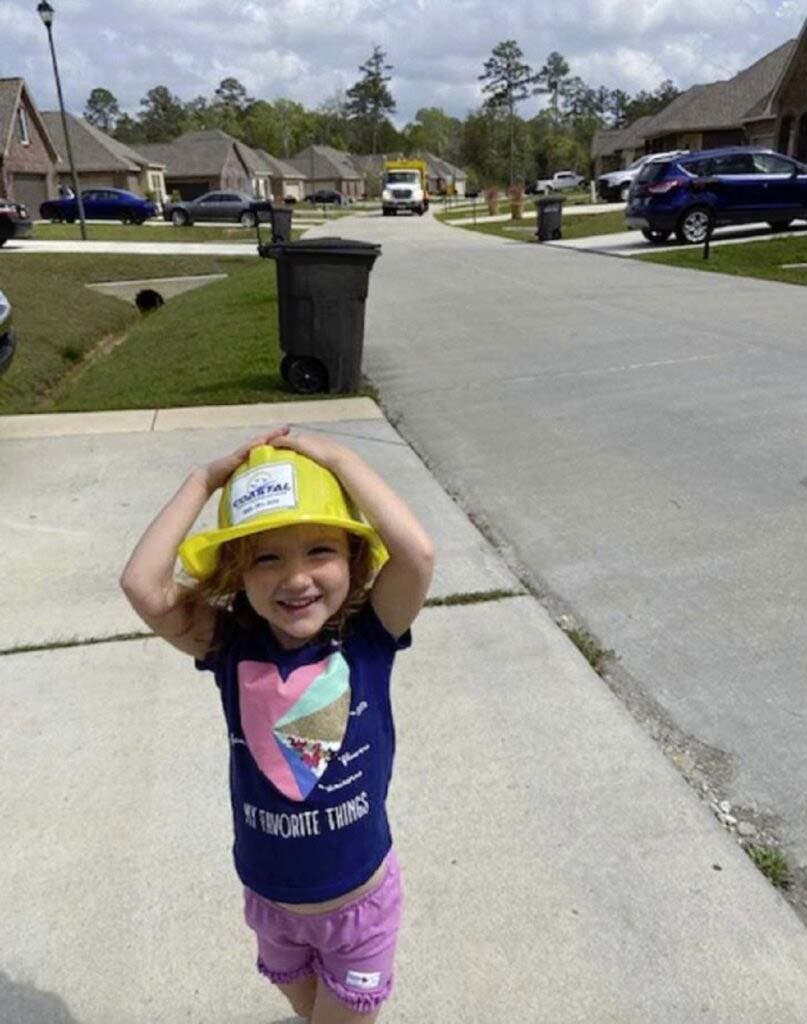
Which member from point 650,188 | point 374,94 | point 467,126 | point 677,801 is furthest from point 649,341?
point 374,94

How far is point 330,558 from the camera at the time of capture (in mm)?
1428

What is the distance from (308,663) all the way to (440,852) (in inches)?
39.8

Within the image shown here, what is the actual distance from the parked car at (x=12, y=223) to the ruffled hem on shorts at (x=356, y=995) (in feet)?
79.9

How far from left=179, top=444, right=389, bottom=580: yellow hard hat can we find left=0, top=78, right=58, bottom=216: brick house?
45.2 metres

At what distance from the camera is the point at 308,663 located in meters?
1.49

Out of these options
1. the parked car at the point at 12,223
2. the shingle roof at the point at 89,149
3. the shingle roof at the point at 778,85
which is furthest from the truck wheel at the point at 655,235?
the shingle roof at the point at 89,149

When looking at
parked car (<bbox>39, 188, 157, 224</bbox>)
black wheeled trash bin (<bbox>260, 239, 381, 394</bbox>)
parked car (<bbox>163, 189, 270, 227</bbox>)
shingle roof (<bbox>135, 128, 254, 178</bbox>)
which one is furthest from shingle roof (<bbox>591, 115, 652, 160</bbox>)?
black wheeled trash bin (<bbox>260, 239, 381, 394</bbox>)

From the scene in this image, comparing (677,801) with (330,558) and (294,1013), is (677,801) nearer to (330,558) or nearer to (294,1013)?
(294,1013)

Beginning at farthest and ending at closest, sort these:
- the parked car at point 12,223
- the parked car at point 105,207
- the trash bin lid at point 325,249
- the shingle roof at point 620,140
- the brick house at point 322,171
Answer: the brick house at point 322,171
the shingle roof at point 620,140
the parked car at point 105,207
the parked car at point 12,223
the trash bin lid at point 325,249

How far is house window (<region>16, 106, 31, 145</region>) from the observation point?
42.0m

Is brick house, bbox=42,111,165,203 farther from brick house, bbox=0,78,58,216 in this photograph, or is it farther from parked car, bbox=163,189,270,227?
parked car, bbox=163,189,270,227

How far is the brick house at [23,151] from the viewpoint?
40812mm

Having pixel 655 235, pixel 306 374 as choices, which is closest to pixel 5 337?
pixel 306 374

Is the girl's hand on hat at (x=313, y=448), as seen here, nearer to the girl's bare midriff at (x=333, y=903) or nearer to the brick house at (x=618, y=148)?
the girl's bare midriff at (x=333, y=903)
